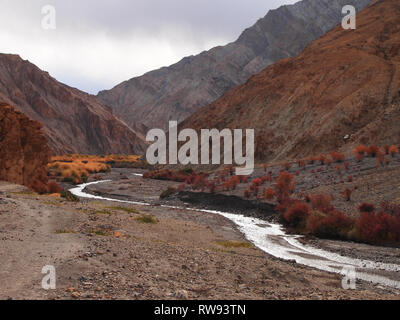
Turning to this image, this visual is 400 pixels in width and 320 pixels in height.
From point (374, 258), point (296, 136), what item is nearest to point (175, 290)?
point (374, 258)

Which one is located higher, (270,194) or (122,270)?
(122,270)

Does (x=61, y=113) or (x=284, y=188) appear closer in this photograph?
(x=284, y=188)

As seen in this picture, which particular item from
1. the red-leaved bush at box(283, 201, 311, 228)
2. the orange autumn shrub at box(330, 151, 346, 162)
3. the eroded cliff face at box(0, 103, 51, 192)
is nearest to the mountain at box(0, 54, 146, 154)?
the eroded cliff face at box(0, 103, 51, 192)

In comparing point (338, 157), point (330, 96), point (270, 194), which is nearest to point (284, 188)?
point (270, 194)

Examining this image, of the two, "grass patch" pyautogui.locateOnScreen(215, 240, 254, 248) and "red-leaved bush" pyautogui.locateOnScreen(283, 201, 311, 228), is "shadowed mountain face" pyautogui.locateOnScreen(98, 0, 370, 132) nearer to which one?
"red-leaved bush" pyautogui.locateOnScreen(283, 201, 311, 228)

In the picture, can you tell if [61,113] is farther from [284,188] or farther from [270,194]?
[284,188]

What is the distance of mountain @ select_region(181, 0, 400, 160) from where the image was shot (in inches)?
1938

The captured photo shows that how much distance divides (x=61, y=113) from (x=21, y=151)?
9951 cm

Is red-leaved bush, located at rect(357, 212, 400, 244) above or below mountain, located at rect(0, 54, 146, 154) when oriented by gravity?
below

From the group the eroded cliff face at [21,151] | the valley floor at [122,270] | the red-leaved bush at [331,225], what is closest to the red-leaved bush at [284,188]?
the red-leaved bush at [331,225]

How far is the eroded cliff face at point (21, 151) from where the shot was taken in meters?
30.6

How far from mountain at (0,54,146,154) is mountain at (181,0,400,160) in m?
61.7

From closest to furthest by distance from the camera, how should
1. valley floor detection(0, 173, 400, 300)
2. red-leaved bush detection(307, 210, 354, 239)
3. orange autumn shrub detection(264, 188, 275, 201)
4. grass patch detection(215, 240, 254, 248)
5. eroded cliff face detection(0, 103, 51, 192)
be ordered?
valley floor detection(0, 173, 400, 300) → grass patch detection(215, 240, 254, 248) → red-leaved bush detection(307, 210, 354, 239) → eroded cliff face detection(0, 103, 51, 192) → orange autumn shrub detection(264, 188, 275, 201)

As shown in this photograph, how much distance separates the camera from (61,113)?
413 feet
